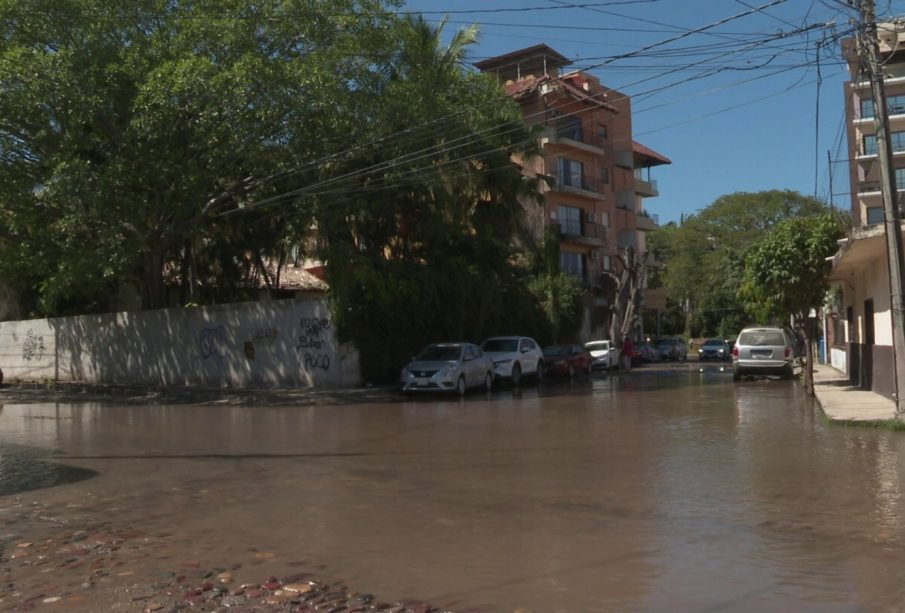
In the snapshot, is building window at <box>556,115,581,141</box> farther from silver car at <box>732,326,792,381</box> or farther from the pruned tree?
silver car at <box>732,326,792,381</box>

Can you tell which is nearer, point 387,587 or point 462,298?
point 387,587

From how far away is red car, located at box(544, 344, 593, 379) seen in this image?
113 feet

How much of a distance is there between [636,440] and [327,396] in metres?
13.2

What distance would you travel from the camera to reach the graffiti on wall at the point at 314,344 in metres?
27.9

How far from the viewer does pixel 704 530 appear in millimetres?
7871

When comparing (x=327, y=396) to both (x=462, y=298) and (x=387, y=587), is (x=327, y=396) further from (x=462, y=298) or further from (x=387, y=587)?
(x=387, y=587)

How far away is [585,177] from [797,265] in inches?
1344

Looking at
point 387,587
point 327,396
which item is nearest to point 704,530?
point 387,587

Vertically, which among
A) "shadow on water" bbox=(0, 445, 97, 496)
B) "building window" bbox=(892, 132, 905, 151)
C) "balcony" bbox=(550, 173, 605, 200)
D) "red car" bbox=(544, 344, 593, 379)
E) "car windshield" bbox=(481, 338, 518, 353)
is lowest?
"shadow on water" bbox=(0, 445, 97, 496)

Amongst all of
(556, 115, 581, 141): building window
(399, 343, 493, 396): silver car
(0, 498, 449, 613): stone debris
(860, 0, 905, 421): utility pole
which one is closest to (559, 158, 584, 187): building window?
(556, 115, 581, 141): building window

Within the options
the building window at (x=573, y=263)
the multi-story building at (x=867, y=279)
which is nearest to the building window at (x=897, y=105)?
the building window at (x=573, y=263)

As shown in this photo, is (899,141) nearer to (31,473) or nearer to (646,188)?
(646,188)

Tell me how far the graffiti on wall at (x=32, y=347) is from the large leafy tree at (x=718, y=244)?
44402 mm

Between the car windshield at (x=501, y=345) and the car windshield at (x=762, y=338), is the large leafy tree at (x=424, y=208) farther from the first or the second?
the car windshield at (x=762, y=338)
